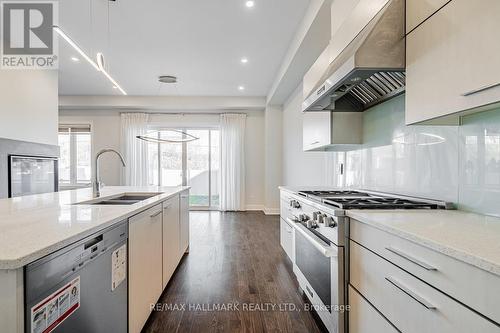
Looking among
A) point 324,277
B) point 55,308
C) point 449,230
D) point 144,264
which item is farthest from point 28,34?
point 449,230

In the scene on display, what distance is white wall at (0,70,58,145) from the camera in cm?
367

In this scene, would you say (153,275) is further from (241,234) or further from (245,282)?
(241,234)

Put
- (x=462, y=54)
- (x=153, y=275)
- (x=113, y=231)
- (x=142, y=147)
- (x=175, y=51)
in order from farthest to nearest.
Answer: (x=142, y=147)
(x=175, y=51)
(x=153, y=275)
(x=113, y=231)
(x=462, y=54)

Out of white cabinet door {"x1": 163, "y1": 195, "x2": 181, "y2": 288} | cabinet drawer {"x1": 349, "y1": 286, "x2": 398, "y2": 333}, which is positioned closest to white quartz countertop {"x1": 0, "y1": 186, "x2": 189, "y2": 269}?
white cabinet door {"x1": 163, "y1": 195, "x2": 181, "y2": 288}

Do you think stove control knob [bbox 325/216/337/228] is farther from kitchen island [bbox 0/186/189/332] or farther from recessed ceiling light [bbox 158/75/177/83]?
recessed ceiling light [bbox 158/75/177/83]

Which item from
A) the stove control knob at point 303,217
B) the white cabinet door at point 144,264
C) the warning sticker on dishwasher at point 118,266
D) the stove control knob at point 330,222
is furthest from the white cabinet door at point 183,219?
the stove control knob at point 330,222

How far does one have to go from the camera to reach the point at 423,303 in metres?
0.88

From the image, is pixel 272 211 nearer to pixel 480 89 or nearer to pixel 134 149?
pixel 134 149

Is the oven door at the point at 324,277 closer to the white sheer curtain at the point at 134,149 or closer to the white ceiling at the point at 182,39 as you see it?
the white ceiling at the point at 182,39

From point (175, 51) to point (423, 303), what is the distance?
13.7 ft

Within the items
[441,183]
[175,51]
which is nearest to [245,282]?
[441,183]

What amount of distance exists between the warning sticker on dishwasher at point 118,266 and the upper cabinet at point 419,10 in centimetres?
183

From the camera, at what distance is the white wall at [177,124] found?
6773 mm

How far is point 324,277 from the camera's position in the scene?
1.63 metres
